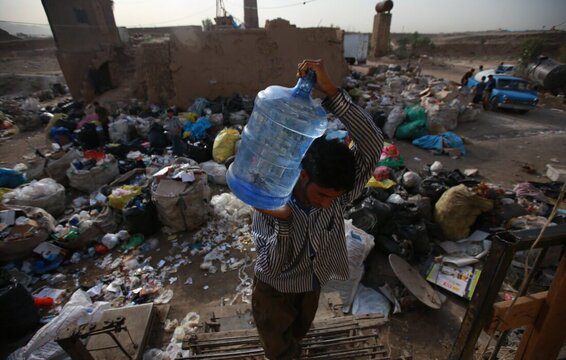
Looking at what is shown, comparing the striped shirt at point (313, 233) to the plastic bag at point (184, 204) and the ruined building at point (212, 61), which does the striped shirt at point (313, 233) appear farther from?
the ruined building at point (212, 61)

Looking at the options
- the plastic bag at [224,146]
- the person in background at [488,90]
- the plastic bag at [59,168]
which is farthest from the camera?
the person in background at [488,90]

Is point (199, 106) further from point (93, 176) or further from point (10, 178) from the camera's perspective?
point (10, 178)

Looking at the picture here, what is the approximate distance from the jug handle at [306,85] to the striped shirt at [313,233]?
105 mm

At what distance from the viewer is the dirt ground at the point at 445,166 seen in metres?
2.65

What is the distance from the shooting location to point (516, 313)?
3.72ft

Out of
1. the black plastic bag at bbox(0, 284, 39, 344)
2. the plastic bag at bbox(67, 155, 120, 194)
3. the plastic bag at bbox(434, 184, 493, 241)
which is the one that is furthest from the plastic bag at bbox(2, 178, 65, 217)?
the plastic bag at bbox(434, 184, 493, 241)

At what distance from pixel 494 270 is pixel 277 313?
42.7 inches

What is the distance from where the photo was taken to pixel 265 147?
1.93 metres

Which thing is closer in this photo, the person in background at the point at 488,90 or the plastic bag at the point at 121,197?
the plastic bag at the point at 121,197

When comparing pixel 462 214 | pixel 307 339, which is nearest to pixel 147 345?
pixel 307 339

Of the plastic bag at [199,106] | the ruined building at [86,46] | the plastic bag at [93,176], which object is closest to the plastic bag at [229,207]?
the plastic bag at [93,176]

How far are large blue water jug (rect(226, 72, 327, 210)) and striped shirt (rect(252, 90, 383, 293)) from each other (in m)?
0.15

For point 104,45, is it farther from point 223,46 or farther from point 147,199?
point 147,199

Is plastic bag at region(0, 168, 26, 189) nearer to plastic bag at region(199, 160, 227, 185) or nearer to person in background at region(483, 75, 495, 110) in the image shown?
plastic bag at region(199, 160, 227, 185)
